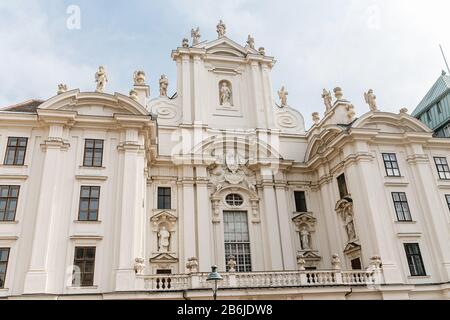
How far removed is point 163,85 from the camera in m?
28.2

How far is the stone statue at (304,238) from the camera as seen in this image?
25188mm

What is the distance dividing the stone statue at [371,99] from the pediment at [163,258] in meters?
15.1

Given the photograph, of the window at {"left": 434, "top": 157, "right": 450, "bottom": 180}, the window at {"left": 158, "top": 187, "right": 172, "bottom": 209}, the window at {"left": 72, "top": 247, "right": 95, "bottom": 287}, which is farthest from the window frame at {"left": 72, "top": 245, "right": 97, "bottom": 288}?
the window at {"left": 434, "top": 157, "right": 450, "bottom": 180}

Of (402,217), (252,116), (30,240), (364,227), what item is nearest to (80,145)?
(30,240)

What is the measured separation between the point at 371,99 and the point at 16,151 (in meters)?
20.8

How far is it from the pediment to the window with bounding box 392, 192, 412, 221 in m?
12.7

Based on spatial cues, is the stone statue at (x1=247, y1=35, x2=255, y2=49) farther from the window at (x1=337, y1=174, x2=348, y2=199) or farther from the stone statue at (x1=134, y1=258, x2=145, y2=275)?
the stone statue at (x1=134, y1=258, x2=145, y2=275)

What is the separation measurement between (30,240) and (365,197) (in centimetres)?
1703

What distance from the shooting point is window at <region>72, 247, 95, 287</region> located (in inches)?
718

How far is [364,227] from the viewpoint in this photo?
2180 cm

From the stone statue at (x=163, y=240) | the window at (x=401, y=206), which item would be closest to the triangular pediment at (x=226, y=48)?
the stone statue at (x=163, y=240)

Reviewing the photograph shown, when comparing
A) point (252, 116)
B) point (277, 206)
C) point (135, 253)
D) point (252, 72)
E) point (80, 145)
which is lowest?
point (135, 253)

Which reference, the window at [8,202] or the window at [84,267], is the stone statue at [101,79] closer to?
the window at [8,202]

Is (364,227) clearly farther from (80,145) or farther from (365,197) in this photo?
(80,145)
